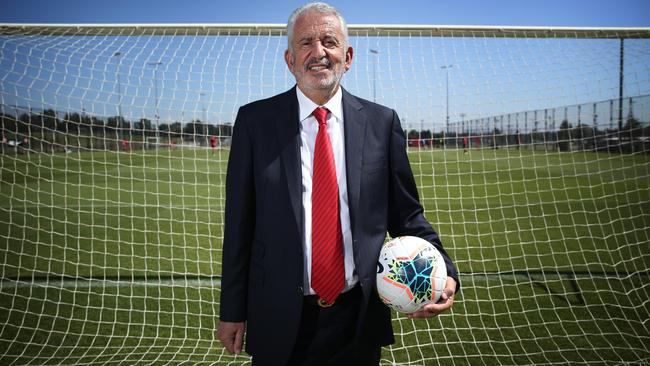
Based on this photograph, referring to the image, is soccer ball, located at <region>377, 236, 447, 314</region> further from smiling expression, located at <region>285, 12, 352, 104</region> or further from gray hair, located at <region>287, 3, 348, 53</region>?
gray hair, located at <region>287, 3, 348, 53</region>

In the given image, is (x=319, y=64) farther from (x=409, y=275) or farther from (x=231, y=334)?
(x=231, y=334)

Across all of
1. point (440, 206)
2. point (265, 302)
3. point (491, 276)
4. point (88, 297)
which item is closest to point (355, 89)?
point (491, 276)

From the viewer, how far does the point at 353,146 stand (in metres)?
1.65

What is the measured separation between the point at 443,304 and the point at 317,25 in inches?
44.1

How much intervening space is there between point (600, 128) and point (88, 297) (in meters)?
25.4

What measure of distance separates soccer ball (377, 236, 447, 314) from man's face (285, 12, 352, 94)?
0.68 meters

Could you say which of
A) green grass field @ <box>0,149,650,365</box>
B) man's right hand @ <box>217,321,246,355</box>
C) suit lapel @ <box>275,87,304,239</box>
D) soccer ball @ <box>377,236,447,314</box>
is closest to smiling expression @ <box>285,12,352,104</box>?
suit lapel @ <box>275,87,304,239</box>

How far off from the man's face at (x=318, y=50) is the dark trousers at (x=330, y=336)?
0.79 m

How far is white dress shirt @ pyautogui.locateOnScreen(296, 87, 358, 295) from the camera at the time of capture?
1630mm

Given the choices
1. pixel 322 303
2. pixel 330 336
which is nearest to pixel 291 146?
pixel 322 303

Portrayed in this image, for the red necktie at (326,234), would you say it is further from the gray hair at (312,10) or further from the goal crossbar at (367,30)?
the goal crossbar at (367,30)

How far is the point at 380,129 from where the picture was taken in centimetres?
173

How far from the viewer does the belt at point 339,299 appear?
1.63 metres

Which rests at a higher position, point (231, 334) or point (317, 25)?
point (317, 25)
